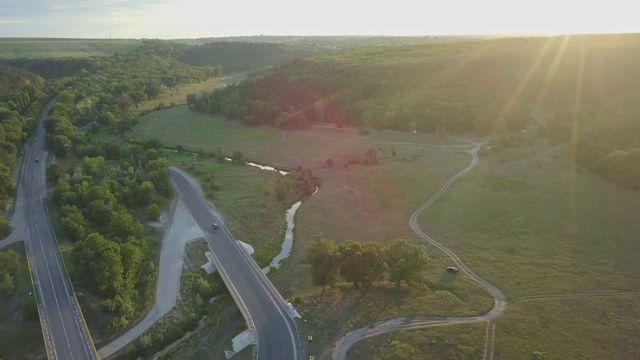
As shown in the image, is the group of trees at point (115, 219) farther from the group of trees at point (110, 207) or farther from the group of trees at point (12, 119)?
the group of trees at point (12, 119)

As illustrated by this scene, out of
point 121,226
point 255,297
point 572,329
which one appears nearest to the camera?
point 572,329

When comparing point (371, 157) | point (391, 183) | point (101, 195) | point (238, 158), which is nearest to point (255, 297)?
point (101, 195)

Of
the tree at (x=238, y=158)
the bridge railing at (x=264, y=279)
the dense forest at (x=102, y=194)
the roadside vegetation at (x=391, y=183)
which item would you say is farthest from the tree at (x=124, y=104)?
the bridge railing at (x=264, y=279)

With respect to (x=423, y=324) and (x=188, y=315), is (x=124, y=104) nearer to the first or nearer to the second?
(x=188, y=315)

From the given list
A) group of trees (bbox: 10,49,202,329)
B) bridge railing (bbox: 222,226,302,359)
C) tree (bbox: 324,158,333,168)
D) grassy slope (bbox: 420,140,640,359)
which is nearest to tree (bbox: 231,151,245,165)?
group of trees (bbox: 10,49,202,329)

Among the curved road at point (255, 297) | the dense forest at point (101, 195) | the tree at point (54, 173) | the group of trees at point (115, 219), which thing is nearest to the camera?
the curved road at point (255, 297)

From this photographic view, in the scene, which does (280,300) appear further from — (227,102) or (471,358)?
(227,102)
